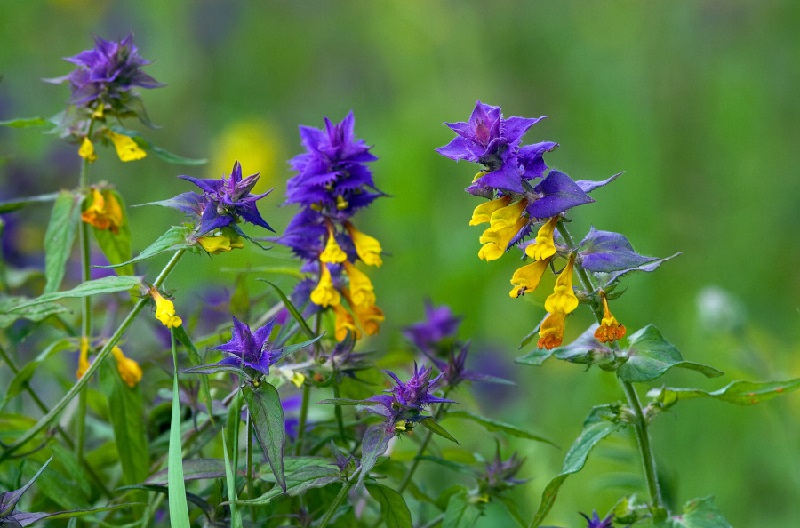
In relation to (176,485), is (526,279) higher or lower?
higher

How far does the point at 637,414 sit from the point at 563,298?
0.20 meters

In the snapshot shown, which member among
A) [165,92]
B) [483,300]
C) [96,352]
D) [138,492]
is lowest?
[138,492]

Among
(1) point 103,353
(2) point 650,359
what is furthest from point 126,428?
(2) point 650,359

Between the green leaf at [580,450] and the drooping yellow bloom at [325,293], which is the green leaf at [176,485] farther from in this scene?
the green leaf at [580,450]

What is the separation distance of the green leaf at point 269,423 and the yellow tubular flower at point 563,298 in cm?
30

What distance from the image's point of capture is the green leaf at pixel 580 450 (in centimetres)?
107

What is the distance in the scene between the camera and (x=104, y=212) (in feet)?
4.20

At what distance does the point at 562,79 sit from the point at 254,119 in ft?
3.94

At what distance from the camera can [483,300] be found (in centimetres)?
262

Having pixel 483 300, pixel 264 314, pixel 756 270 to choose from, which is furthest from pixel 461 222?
pixel 264 314

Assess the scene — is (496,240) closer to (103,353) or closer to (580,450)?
(580,450)

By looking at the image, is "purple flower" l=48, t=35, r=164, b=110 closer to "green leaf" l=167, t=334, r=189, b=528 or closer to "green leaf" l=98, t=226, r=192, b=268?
"green leaf" l=98, t=226, r=192, b=268

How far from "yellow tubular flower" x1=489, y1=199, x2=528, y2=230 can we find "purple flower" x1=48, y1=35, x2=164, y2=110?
1.57ft

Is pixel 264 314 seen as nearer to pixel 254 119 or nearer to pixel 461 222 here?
pixel 461 222
